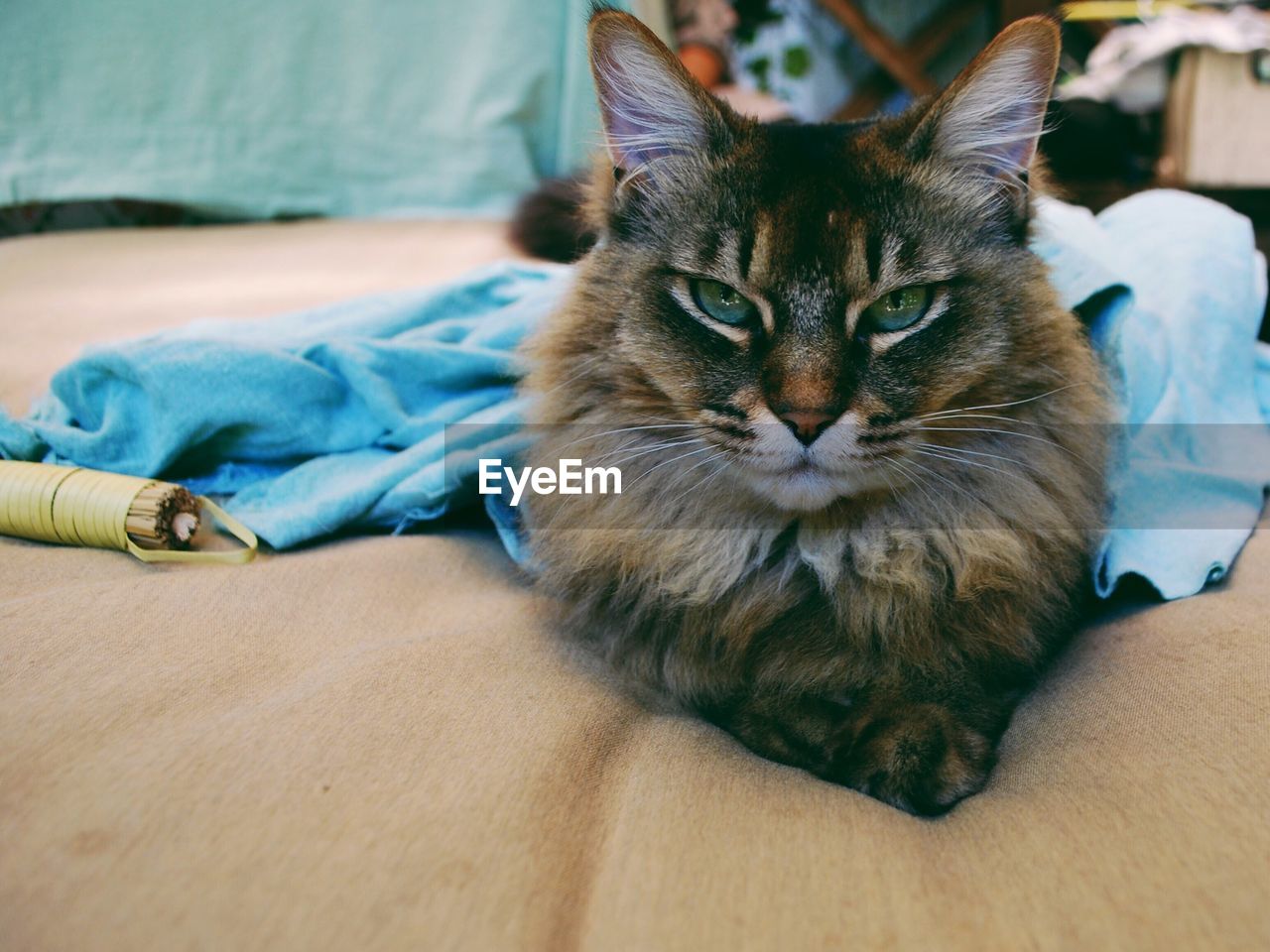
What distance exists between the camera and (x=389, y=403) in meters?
1.47

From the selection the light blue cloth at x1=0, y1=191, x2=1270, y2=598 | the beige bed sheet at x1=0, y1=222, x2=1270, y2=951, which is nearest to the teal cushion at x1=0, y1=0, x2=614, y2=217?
the light blue cloth at x1=0, y1=191, x2=1270, y2=598

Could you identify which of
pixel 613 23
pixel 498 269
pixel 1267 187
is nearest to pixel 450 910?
pixel 613 23

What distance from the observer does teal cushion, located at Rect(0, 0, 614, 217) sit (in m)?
2.50

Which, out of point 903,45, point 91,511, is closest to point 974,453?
point 91,511

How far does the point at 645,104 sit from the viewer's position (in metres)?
1.11

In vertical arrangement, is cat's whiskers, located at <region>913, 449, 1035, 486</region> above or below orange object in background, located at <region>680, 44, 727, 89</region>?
below

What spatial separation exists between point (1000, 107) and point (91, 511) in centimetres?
125

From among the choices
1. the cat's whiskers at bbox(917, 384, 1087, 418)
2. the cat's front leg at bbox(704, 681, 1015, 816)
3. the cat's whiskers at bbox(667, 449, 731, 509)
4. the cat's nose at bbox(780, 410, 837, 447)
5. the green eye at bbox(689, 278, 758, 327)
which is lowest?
the cat's front leg at bbox(704, 681, 1015, 816)

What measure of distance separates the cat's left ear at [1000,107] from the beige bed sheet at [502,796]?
0.60 m

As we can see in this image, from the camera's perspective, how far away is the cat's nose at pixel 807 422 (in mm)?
923

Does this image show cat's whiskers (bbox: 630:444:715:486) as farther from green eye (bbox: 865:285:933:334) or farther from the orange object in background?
the orange object in background

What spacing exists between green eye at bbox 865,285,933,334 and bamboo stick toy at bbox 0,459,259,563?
92cm

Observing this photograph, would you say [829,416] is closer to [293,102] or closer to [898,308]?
[898,308]

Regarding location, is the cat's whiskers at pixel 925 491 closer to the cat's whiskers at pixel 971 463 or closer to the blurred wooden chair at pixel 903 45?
the cat's whiskers at pixel 971 463
